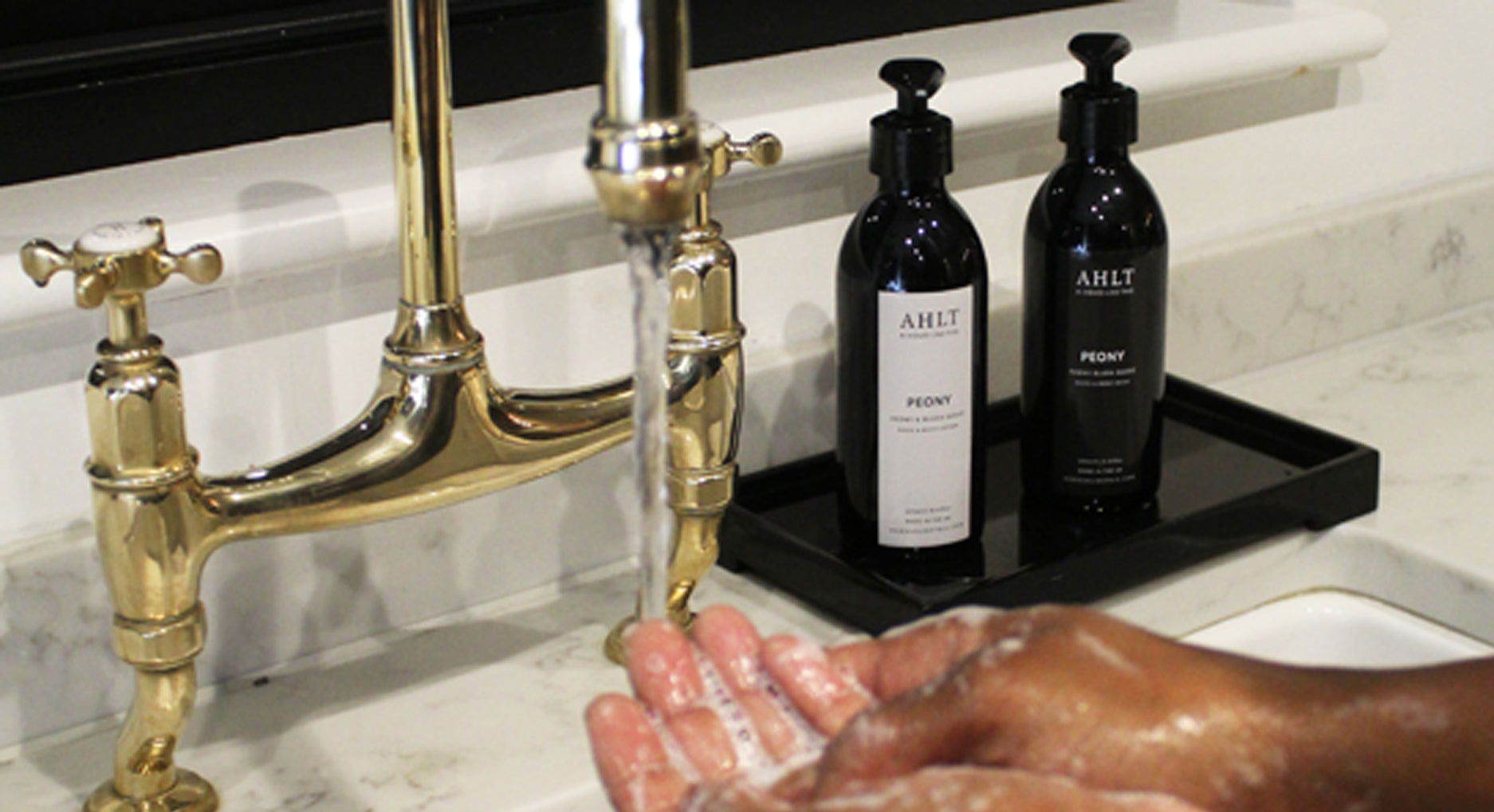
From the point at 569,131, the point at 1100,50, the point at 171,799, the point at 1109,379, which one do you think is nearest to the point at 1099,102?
the point at 1100,50

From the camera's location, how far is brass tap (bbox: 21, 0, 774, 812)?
23.8 inches

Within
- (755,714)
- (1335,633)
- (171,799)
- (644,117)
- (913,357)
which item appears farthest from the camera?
(1335,633)

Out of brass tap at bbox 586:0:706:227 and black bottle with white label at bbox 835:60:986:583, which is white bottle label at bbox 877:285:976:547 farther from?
brass tap at bbox 586:0:706:227

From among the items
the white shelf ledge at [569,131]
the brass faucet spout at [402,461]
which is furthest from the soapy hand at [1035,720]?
the white shelf ledge at [569,131]

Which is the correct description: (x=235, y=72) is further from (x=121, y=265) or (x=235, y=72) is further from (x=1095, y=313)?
(x=1095, y=313)

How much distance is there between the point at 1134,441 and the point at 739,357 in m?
0.22

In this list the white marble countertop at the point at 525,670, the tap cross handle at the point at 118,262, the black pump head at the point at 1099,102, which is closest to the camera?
the tap cross handle at the point at 118,262

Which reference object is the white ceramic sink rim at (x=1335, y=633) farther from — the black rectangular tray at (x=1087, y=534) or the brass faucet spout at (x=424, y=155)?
the brass faucet spout at (x=424, y=155)

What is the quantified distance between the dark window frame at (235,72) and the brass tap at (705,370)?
3.8 inches

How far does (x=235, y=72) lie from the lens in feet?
2.58

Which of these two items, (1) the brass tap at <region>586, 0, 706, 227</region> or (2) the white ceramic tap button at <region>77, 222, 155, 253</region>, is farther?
(2) the white ceramic tap button at <region>77, 222, 155, 253</region>

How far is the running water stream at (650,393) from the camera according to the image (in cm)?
51

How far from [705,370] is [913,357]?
0.32 ft

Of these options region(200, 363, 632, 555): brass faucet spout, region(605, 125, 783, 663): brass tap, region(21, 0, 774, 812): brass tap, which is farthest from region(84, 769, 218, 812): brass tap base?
region(605, 125, 783, 663): brass tap
